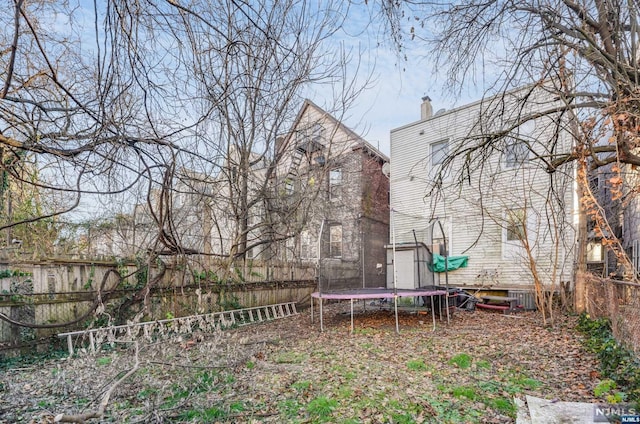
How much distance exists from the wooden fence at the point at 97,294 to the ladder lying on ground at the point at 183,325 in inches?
8.0

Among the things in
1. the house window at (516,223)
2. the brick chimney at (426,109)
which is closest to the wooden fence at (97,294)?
the house window at (516,223)

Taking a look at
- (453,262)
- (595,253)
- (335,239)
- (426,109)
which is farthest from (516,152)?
(335,239)

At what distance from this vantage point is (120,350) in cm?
575

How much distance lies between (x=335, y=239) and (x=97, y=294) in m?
10.2

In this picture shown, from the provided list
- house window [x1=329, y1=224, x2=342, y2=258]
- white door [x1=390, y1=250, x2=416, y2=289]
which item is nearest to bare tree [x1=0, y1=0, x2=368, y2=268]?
white door [x1=390, y1=250, x2=416, y2=289]

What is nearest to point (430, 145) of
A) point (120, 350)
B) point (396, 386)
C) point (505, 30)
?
point (505, 30)

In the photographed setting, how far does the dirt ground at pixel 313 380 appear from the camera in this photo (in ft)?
11.1

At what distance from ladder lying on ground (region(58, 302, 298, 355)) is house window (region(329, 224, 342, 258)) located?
5.06m

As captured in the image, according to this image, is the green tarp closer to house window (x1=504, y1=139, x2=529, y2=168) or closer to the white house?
the white house

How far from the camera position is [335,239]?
15.2 metres

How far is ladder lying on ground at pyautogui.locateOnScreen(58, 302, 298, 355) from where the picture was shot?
18.1ft

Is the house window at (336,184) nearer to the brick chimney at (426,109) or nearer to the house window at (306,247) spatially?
the house window at (306,247)

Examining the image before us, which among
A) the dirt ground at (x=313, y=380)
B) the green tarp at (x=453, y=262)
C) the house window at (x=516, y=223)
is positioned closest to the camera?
the dirt ground at (x=313, y=380)

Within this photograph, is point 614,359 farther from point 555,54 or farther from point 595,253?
point 595,253
